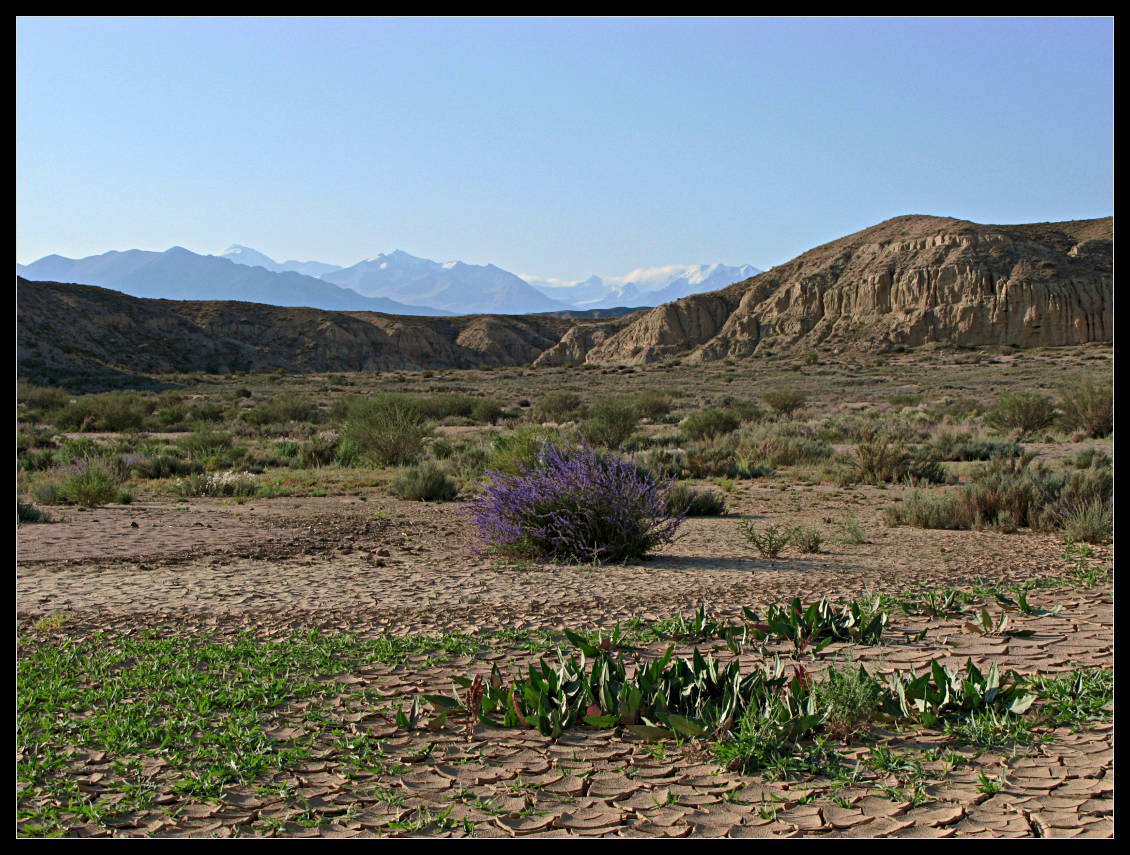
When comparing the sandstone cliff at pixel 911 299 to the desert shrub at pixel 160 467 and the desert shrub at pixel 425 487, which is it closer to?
the desert shrub at pixel 160 467

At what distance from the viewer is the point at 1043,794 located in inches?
152

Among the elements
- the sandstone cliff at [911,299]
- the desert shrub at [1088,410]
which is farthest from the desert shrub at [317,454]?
the sandstone cliff at [911,299]

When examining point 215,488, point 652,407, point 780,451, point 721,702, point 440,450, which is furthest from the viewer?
point 652,407

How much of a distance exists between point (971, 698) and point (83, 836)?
154 inches

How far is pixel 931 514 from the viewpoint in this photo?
12023 millimetres

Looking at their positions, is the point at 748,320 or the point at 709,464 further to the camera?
the point at 748,320

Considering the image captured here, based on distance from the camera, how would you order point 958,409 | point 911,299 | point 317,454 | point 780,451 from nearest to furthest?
point 780,451 → point 317,454 → point 958,409 → point 911,299

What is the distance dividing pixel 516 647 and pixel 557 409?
27784 millimetres

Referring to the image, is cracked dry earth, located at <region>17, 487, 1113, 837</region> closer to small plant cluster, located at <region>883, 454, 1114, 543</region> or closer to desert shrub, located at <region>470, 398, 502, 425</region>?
small plant cluster, located at <region>883, 454, 1114, 543</region>

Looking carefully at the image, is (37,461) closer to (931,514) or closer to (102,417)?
(102,417)

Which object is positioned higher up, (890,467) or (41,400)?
(41,400)

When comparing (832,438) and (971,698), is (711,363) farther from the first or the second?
(971,698)

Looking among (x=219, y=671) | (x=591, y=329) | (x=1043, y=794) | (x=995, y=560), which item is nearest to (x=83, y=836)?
(x=219, y=671)

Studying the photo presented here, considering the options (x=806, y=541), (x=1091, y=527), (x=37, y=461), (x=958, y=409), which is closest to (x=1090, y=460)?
(x=1091, y=527)
